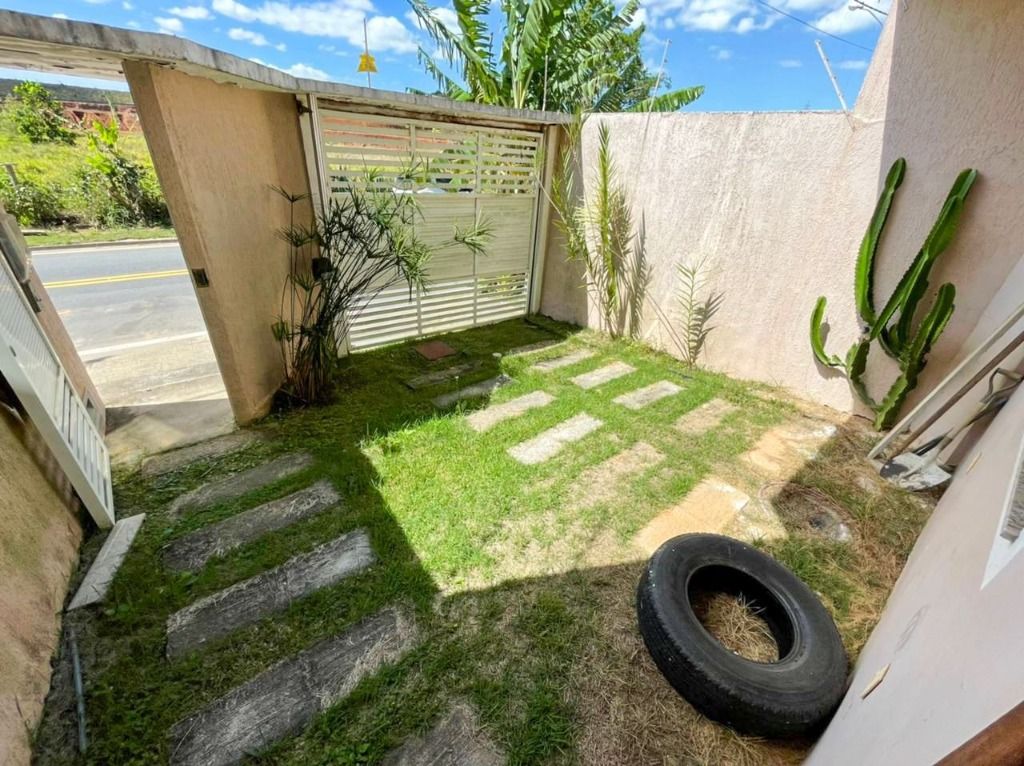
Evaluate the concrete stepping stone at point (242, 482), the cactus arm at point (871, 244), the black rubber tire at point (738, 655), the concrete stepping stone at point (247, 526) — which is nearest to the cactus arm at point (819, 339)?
the cactus arm at point (871, 244)

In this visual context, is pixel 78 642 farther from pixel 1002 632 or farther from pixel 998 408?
pixel 998 408

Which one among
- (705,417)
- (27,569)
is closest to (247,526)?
(27,569)

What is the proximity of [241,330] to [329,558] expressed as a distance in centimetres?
198

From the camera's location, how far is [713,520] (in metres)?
2.84

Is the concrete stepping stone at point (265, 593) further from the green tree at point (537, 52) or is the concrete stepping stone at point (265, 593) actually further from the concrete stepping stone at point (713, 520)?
the green tree at point (537, 52)

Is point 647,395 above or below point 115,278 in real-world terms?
above

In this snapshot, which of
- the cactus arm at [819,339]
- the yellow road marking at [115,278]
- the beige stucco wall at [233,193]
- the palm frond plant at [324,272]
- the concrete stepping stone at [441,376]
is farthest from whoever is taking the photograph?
the yellow road marking at [115,278]

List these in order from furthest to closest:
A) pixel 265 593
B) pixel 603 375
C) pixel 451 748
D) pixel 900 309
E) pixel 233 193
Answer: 1. pixel 603 375
2. pixel 900 309
3. pixel 233 193
4. pixel 265 593
5. pixel 451 748

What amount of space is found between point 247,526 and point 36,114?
19.8m

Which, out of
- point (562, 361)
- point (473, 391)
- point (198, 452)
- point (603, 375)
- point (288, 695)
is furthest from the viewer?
point (562, 361)

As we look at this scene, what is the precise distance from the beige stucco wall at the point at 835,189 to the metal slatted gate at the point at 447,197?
1.13 metres

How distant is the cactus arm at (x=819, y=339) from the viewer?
3.95 meters

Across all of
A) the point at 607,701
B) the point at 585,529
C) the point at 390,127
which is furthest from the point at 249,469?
the point at 390,127

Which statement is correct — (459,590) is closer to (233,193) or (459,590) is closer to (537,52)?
(233,193)
